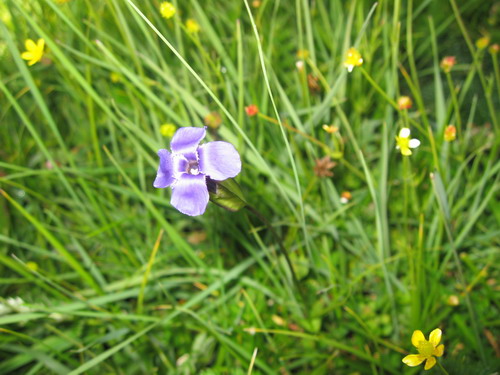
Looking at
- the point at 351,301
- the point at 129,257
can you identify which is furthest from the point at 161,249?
the point at 351,301

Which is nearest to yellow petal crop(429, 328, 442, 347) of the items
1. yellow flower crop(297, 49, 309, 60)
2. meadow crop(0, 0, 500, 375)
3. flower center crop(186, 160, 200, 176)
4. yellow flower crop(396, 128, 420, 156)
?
meadow crop(0, 0, 500, 375)

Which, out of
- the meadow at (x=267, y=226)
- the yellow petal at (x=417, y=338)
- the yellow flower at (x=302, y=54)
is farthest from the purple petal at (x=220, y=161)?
the yellow flower at (x=302, y=54)

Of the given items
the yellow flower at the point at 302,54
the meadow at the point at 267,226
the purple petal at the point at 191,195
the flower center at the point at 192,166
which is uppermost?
the yellow flower at the point at 302,54

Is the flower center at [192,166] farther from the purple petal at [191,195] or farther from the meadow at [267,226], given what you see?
the meadow at [267,226]

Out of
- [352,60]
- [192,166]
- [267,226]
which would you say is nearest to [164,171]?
[192,166]

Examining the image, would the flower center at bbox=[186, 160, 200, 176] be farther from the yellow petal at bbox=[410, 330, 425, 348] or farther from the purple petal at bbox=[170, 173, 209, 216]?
the yellow petal at bbox=[410, 330, 425, 348]

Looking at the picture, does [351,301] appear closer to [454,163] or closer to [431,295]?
[431,295]
